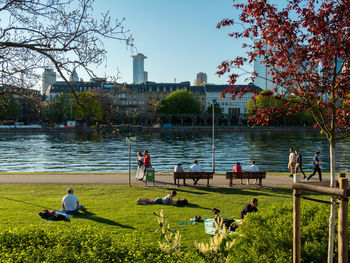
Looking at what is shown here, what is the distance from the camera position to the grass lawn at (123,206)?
10.3 metres

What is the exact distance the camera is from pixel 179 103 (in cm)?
13050

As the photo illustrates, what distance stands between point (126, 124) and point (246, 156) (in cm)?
3847

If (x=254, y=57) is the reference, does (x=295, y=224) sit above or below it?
below

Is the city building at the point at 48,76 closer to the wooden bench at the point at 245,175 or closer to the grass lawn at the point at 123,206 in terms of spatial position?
the grass lawn at the point at 123,206

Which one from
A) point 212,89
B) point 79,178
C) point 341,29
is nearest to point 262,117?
point 341,29

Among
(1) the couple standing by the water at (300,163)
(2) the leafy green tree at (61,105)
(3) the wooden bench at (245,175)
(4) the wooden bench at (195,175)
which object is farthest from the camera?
(1) the couple standing by the water at (300,163)

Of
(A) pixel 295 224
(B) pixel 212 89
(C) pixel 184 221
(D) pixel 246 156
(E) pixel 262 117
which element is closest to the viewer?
(A) pixel 295 224

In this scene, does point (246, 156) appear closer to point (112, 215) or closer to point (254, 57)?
point (112, 215)

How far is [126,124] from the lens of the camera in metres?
6.66

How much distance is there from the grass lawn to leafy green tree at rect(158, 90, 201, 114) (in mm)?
110235

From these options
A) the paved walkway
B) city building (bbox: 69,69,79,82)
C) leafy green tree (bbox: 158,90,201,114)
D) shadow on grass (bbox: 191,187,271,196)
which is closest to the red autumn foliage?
city building (bbox: 69,69,79,82)

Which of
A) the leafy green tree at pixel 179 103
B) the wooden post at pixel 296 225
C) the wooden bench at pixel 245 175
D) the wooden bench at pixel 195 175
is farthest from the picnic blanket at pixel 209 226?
the leafy green tree at pixel 179 103

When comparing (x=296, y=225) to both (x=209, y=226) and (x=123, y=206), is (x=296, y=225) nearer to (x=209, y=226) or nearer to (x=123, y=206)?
(x=209, y=226)

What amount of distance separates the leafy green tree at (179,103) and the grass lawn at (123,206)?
11023cm
